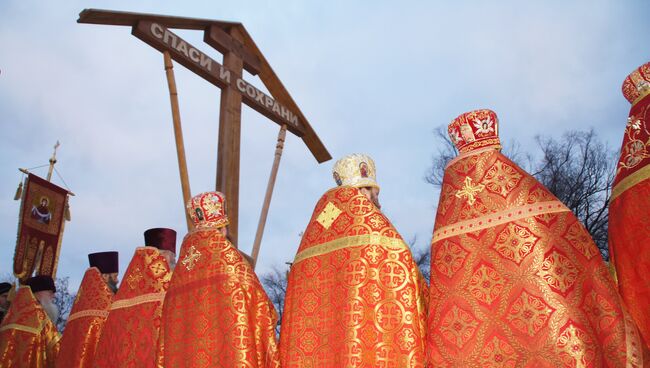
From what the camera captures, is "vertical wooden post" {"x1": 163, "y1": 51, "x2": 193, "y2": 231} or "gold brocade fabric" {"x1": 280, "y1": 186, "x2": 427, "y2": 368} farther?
"vertical wooden post" {"x1": 163, "y1": 51, "x2": 193, "y2": 231}

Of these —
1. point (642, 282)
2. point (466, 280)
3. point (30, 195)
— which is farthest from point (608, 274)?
point (30, 195)

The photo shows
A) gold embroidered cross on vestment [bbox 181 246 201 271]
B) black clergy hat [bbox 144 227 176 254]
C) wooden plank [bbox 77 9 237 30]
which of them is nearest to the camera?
gold embroidered cross on vestment [bbox 181 246 201 271]

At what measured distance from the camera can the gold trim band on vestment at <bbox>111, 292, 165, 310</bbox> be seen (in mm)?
6113

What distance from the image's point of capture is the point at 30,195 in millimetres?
10539

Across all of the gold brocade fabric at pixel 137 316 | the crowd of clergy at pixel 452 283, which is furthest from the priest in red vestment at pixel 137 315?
the crowd of clergy at pixel 452 283

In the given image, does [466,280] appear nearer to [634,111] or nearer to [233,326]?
[634,111]

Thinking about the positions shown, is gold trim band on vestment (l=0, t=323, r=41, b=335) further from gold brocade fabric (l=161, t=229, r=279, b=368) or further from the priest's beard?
Result: gold brocade fabric (l=161, t=229, r=279, b=368)

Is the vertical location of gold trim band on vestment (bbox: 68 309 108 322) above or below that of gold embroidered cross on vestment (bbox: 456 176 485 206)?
below

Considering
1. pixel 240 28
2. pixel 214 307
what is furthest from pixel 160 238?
pixel 240 28

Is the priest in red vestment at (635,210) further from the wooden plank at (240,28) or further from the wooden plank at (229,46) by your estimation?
the wooden plank at (229,46)

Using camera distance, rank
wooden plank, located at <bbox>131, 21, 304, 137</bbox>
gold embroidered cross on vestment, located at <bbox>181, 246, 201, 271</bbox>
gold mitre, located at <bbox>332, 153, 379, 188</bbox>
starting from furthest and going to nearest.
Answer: wooden plank, located at <bbox>131, 21, 304, 137</bbox> < gold embroidered cross on vestment, located at <bbox>181, 246, 201, 271</bbox> < gold mitre, located at <bbox>332, 153, 379, 188</bbox>

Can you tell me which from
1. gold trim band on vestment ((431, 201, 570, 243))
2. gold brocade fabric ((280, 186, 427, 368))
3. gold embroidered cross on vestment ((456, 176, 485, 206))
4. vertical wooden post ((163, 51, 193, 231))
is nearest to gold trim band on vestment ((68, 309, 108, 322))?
vertical wooden post ((163, 51, 193, 231))

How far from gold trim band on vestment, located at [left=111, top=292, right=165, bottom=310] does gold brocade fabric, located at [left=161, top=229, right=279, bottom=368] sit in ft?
2.32

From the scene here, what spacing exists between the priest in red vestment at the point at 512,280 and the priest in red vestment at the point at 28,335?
5717 mm
